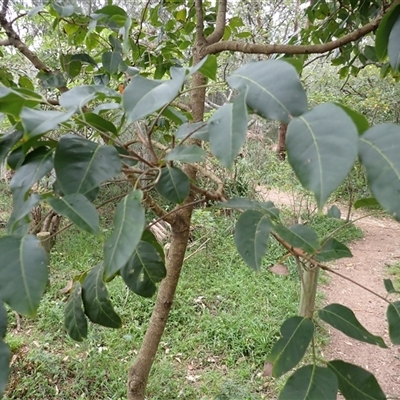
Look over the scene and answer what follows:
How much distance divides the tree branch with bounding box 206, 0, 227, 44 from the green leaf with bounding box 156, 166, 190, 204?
0.66 meters

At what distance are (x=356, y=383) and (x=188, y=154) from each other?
358 mm

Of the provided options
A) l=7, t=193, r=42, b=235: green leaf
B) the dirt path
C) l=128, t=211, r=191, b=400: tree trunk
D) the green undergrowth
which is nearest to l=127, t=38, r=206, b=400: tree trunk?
l=128, t=211, r=191, b=400: tree trunk

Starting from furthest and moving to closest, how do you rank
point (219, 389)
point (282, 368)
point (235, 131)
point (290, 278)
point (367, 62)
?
point (290, 278)
point (219, 389)
point (367, 62)
point (282, 368)
point (235, 131)

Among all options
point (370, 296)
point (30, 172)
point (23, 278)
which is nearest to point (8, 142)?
point (30, 172)

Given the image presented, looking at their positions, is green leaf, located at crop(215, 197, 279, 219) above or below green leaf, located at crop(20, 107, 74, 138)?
below

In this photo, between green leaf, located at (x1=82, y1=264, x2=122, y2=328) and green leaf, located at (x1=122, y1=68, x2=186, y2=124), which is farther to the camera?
green leaf, located at (x1=82, y1=264, x2=122, y2=328)

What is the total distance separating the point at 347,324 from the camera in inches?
19.1

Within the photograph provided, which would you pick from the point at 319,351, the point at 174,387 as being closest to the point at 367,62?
the point at 319,351

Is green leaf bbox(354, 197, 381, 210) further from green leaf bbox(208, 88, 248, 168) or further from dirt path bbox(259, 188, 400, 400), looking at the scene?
dirt path bbox(259, 188, 400, 400)

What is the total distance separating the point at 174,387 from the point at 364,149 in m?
1.75

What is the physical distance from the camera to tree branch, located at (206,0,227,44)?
96 centimetres

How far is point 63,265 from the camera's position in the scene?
2.85 m

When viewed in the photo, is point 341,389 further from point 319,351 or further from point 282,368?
point 319,351

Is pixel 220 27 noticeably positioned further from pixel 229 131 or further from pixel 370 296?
pixel 370 296
